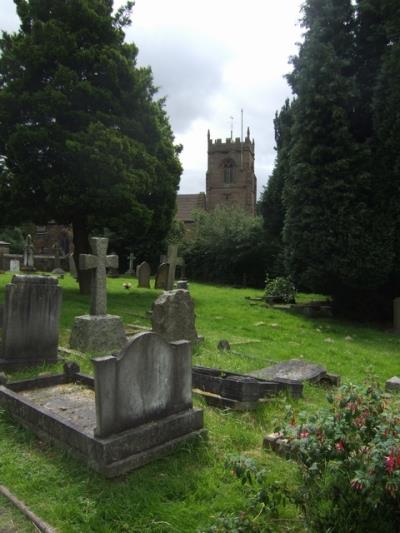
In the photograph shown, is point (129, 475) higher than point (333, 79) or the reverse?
the reverse

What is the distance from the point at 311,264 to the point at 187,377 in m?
11.0

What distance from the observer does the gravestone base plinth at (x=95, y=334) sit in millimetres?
8312

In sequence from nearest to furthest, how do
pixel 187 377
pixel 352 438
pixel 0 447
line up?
pixel 352 438
pixel 0 447
pixel 187 377

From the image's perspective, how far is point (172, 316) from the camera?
28.1ft

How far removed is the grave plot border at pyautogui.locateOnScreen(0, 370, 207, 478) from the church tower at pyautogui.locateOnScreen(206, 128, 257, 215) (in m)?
55.8

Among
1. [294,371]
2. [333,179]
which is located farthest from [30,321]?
[333,179]

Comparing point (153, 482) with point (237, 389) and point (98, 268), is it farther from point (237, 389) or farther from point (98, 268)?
point (98, 268)

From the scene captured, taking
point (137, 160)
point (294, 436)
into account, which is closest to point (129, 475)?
point (294, 436)

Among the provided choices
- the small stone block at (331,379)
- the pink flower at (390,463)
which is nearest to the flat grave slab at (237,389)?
the small stone block at (331,379)

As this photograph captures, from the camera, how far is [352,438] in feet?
9.06

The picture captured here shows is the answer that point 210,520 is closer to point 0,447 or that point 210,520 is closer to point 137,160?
point 0,447

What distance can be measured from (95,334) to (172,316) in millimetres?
1430

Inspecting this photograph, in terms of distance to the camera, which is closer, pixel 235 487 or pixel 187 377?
pixel 235 487

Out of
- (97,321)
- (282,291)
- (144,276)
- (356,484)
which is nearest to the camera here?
(356,484)
